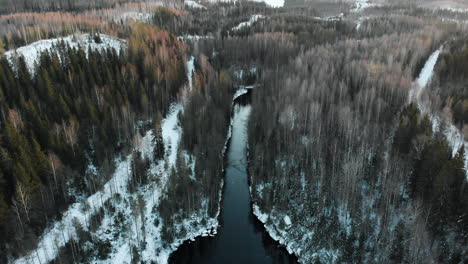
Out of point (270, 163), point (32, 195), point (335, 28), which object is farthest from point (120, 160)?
point (335, 28)

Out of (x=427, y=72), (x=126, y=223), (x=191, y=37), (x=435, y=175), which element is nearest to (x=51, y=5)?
(x=191, y=37)

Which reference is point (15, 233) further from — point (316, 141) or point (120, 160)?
point (316, 141)

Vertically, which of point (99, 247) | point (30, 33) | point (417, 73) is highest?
point (30, 33)

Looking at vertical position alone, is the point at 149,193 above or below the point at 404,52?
below

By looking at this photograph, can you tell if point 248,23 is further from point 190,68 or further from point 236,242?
point 236,242

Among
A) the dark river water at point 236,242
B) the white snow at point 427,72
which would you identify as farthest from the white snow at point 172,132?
the white snow at point 427,72

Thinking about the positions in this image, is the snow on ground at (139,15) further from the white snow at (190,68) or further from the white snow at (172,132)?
the white snow at (172,132)

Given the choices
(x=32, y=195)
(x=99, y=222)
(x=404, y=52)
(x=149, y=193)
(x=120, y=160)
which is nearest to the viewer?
(x=32, y=195)
